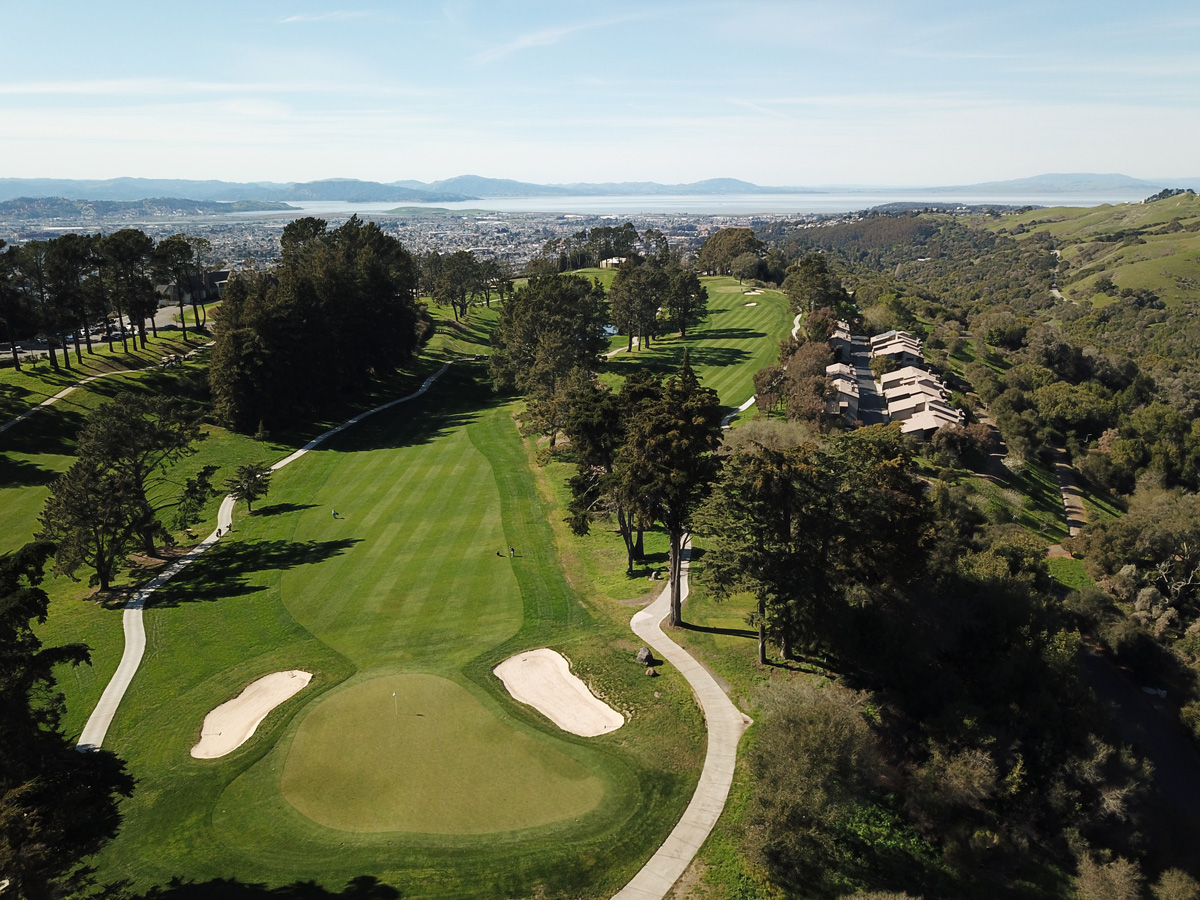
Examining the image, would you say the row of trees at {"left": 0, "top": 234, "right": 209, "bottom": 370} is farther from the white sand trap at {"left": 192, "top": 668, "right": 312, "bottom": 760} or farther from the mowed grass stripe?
the white sand trap at {"left": 192, "top": 668, "right": 312, "bottom": 760}

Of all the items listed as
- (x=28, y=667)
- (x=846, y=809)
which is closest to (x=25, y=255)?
(x=28, y=667)

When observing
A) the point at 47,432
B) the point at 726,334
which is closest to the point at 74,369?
the point at 47,432

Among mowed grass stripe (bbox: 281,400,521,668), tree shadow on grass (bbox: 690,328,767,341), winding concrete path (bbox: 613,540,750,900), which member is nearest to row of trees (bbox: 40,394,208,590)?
mowed grass stripe (bbox: 281,400,521,668)

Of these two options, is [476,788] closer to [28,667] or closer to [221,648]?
[28,667]

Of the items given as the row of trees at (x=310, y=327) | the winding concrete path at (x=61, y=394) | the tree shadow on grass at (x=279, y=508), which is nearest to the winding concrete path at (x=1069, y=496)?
the tree shadow on grass at (x=279, y=508)

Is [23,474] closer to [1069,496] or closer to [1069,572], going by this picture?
[1069,572]

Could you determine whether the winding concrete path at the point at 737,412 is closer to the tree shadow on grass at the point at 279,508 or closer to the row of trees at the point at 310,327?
the tree shadow on grass at the point at 279,508
